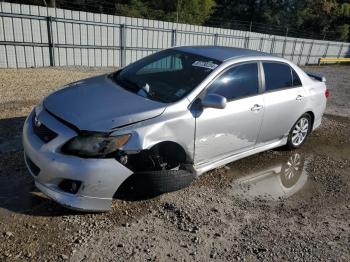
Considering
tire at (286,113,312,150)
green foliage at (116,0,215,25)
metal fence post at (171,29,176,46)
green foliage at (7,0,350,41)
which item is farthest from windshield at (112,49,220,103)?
green foliage at (7,0,350,41)

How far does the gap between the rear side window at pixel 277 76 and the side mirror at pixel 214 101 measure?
4.14ft

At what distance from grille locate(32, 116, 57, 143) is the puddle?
2.21m

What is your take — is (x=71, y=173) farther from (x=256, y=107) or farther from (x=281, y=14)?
(x=281, y=14)

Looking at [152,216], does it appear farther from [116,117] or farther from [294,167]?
[294,167]

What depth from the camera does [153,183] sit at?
11.4 feet

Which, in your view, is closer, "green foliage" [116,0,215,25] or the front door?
the front door

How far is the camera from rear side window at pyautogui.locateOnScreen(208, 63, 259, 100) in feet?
13.3

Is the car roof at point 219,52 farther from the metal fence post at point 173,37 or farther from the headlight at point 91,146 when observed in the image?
the metal fence post at point 173,37

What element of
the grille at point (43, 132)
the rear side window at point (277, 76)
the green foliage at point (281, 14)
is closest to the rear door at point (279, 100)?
the rear side window at point (277, 76)

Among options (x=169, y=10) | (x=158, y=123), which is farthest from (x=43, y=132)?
(x=169, y=10)

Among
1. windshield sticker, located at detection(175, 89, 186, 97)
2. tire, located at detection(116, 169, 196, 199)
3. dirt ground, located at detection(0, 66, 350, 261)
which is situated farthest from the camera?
windshield sticker, located at detection(175, 89, 186, 97)

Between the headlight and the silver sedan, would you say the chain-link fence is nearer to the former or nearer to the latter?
the silver sedan

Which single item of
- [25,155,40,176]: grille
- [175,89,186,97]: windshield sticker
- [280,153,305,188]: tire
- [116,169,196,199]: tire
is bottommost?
[280,153,305,188]: tire

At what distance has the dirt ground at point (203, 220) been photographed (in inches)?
117
